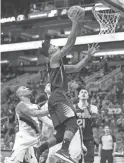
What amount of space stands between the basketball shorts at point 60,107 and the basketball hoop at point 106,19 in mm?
3576

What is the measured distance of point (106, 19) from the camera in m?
8.65

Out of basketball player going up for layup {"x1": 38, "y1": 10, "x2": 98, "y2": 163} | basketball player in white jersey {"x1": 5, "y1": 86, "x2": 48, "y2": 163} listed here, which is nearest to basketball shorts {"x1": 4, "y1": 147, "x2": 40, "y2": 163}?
basketball player in white jersey {"x1": 5, "y1": 86, "x2": 48, "y2": 163}

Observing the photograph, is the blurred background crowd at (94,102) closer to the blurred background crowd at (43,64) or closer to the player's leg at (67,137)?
the blurred background crowd at (43,64)

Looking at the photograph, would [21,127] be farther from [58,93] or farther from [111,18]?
[111,18]

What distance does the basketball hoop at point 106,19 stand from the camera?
8.49 m

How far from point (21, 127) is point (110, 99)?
11837 millimetres

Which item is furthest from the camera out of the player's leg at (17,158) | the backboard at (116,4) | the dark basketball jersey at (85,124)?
the dark basketball jersey at (85,124)

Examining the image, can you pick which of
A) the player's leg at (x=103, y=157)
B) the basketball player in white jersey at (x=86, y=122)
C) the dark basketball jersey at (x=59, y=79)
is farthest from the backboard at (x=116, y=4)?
the player's leg at (x=103, y=157)

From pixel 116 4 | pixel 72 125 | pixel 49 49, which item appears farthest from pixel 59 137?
pixel 116 4

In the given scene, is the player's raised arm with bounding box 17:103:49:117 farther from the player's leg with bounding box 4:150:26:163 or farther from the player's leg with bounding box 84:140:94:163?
the player's leg with bounding box 84:140:94:163

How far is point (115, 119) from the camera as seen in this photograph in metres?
16.2

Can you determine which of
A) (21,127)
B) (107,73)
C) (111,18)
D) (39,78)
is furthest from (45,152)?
(39,78)

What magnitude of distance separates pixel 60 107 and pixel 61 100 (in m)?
0.10

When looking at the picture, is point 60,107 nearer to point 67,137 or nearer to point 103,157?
point 67,137
